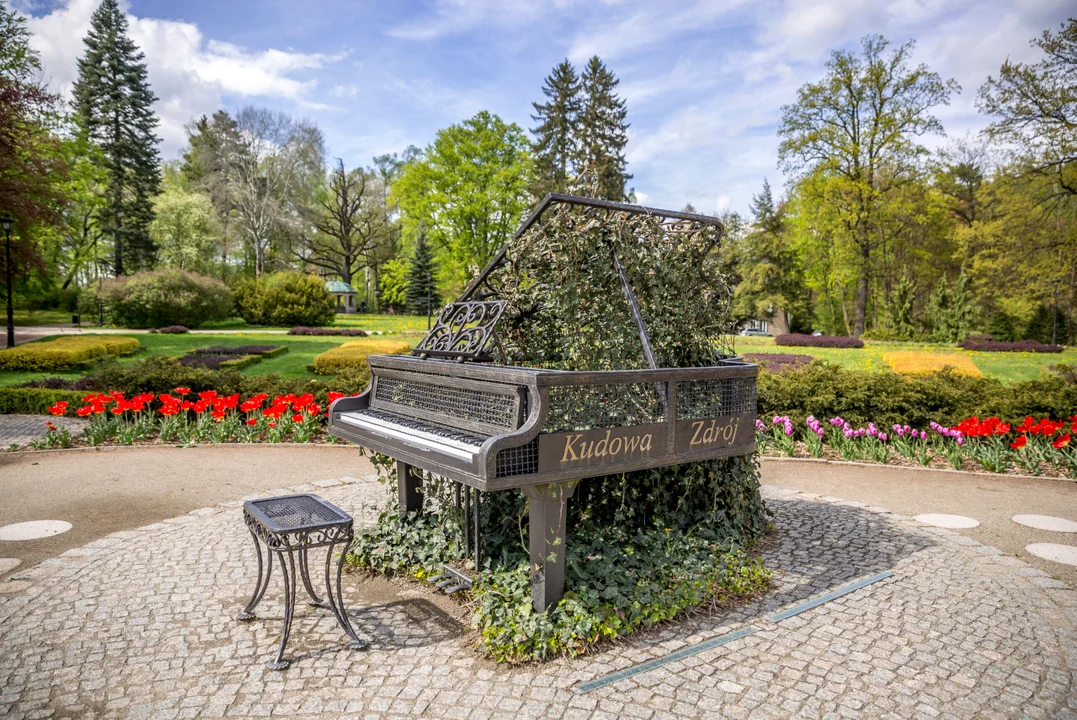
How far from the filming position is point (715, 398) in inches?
152

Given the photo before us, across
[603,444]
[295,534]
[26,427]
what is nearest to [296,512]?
[295,534]

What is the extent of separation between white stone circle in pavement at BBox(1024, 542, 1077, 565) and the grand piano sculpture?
2.65 metres

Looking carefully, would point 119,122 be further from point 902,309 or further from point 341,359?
point 902,309

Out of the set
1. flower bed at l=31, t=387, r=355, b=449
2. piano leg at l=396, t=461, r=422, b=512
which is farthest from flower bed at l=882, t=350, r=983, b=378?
piano leg at l=396, t=461, r=422, b=512

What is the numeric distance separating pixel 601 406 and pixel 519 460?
63 centimetres

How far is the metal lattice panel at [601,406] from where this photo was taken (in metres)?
3.10

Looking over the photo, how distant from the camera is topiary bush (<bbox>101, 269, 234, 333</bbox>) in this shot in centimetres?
2073

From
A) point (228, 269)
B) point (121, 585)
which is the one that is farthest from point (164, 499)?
point (228, 269)

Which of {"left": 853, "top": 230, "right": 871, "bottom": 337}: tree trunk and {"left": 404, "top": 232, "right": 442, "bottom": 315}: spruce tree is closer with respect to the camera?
{"left": 853, "top": 230, "right": 871, "bottom": 337}: tree trunk

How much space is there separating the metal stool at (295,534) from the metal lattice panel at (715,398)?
6.50 ft

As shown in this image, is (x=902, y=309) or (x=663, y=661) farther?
(x=902, y=309)

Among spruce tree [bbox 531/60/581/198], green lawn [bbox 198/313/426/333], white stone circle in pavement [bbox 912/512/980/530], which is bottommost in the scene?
white stone circle in pavement [bbox 912/512/980/530]

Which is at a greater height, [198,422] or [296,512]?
[296,512]

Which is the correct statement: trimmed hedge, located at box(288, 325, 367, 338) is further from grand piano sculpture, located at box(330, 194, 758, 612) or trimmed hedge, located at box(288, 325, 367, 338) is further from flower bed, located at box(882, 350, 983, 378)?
grand piano sculpture, located at box(330, 194, 758, 612)
